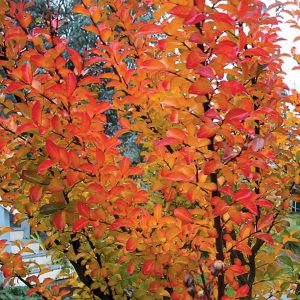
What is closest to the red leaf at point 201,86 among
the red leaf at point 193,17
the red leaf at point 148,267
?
the red leaf at point 193,17

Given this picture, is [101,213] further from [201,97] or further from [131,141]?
[131,141]

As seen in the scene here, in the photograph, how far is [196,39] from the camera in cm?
87

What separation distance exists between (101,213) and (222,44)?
1.73ft

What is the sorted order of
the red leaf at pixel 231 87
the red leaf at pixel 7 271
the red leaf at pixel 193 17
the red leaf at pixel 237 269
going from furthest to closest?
the red leaf at pixel 7 271
the red leaf at pixel 237 269
the red leaf at pixel 231 87
the red leaf at pixel 193 17

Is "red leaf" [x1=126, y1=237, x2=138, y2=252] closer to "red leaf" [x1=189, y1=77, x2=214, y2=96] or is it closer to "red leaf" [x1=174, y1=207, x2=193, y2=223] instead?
"red leaf" [x1=174, y1=207, x2=193, y2=223]

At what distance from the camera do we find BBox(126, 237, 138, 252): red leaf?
42.6 inches

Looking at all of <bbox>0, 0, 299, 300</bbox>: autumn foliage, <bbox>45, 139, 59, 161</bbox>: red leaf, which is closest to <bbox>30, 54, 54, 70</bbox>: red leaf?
<bbox>0, 0, 299, 300</bbox>: autumn foliage

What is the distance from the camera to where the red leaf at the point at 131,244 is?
108 cm

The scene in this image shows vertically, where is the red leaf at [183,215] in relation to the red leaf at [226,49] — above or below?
below

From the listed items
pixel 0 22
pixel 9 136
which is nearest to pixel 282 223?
pixel 9 136

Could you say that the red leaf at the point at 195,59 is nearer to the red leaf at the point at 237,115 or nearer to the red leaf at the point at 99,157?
the red leaf at the point at 237,115

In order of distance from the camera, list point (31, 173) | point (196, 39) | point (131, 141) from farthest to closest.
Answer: point (131, 141)
point (31, 173)
point (196, 39)

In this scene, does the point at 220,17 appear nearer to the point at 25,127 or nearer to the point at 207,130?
the point at 207,130

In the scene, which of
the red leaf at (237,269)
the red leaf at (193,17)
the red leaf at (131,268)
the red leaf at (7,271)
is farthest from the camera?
the red leaf at (7,271)
